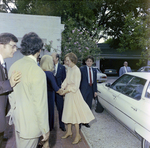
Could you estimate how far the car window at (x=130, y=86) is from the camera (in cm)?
369

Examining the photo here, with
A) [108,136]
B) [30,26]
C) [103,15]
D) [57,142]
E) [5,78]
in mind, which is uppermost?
[103,15]

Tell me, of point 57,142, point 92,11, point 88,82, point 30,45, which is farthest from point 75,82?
point 92,11

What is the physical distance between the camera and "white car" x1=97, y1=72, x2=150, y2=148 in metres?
2.86

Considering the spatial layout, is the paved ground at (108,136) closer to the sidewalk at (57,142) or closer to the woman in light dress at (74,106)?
the sidewalk at (57,142)

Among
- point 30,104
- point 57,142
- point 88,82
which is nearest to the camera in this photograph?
point 30,104

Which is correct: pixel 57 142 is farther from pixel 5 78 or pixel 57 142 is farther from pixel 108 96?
pixel 5 78

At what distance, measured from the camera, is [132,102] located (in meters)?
3.42

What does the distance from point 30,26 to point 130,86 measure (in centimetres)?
801

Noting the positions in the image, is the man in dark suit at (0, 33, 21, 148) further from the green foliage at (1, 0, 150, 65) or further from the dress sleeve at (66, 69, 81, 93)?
the green foliage at (1, 0, 150, 65)

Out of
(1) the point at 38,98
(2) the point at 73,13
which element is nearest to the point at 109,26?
(2) the point at 73,13

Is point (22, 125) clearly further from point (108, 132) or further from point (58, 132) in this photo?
point (108, 132)

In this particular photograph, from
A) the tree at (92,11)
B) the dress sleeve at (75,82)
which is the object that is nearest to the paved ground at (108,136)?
the dress sleeve at (75,82)

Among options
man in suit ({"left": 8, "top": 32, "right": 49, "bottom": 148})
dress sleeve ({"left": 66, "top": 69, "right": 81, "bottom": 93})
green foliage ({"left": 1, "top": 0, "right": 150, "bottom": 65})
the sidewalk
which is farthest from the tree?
man in suit ({"left": 8, "top": 32, "right": 49, "bottom": 148})

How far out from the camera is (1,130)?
6.36 feet
